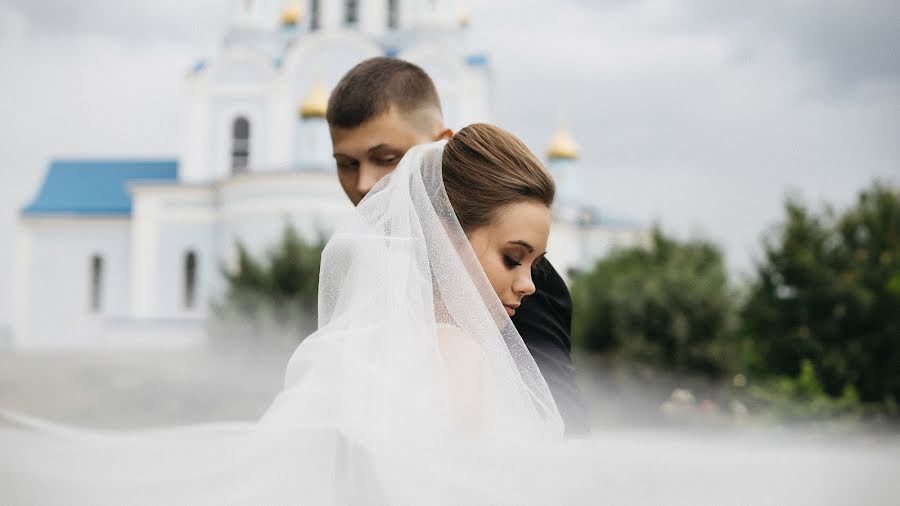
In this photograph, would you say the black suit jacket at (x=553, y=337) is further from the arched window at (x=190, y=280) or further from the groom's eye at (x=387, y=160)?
the arched window at (x=190, y=280)

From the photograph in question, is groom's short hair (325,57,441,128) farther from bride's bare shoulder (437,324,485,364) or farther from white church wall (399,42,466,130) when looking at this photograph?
white church wall (399,42,466,130)

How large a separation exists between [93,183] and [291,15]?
28.7ft

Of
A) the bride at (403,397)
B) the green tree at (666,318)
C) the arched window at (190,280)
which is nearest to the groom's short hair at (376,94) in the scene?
the bride at (403,397)

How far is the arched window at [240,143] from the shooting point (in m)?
30.3

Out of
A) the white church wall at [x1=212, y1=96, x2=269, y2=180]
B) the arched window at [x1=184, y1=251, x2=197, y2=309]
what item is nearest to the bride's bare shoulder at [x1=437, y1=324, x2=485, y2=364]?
the white church wall at [x1=212, y1=96, x2=269, y2=180]

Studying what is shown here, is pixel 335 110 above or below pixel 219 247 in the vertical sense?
below

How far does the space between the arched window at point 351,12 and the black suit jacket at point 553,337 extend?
101ft

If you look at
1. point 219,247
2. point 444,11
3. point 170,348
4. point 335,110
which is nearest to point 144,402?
point 170,348

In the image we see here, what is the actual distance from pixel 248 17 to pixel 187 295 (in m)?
8.77

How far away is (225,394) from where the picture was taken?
64.3ft

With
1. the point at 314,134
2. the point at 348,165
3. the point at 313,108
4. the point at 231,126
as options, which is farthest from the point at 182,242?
the point at 348,165

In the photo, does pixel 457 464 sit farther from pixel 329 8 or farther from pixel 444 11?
pixel 329 8

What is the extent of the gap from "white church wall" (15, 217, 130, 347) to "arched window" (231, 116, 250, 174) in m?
4.25

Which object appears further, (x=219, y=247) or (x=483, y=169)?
(x=219, y=247)
